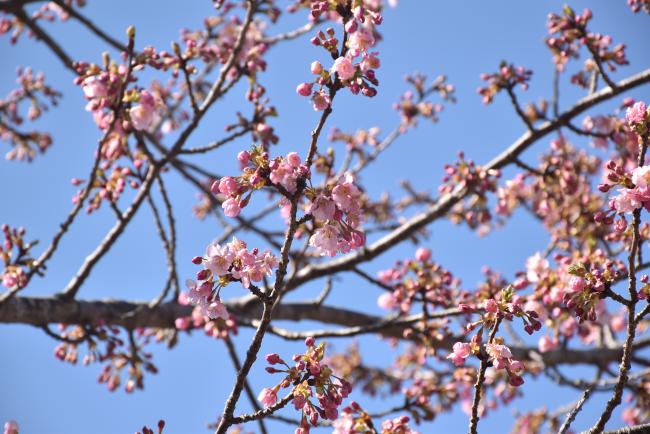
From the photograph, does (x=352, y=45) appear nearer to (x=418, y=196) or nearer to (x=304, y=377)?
(x=304, y=377)

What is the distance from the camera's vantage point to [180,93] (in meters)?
7.25

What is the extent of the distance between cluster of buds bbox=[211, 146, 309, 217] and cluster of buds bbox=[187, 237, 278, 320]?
6.2 inches

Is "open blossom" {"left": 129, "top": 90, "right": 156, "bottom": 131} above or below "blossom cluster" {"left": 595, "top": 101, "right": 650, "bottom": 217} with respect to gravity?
above

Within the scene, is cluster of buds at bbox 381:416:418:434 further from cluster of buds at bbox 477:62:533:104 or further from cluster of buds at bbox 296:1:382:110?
cluster of buds at bbox 477:62:533:104

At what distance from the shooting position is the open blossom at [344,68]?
2.31 metres

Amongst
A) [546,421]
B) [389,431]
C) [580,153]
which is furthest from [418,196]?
[389,431]

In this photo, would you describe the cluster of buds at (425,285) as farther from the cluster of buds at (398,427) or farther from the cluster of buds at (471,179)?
the cluster of buds at (398,427)

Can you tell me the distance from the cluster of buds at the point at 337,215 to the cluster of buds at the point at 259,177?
0.08 metres

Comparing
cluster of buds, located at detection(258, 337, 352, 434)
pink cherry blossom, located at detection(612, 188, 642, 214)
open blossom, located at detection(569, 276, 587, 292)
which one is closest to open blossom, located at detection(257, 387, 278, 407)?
cluster of buds, located at detection(258, 337, 352, 434)

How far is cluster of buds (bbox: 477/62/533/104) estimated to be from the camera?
4695 millimetres

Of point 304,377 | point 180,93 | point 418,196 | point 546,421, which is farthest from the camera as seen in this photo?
point 418,196

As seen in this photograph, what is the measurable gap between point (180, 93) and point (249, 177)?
5.38 m

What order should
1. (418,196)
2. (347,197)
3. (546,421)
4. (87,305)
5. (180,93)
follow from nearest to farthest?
(347,197), (87,305), (546,421), (180,93), (418,196)

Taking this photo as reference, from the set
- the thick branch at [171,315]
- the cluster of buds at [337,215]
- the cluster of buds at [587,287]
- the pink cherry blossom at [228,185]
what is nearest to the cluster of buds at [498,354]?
the cluster of buds at [587,287]
